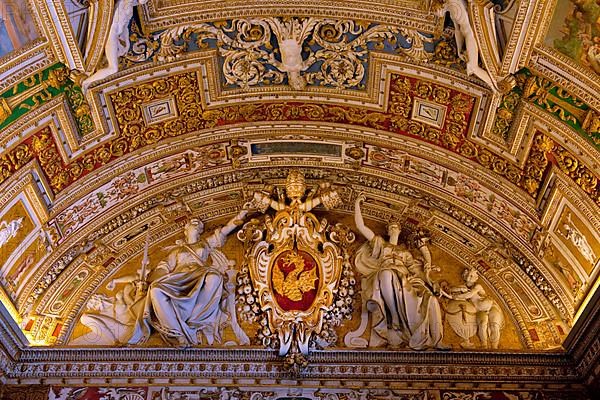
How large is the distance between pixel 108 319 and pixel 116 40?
154 inches

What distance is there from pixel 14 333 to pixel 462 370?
19.3 feet

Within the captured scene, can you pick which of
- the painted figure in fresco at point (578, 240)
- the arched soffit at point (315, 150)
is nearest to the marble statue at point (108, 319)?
the arched soffit at point (315, 150)

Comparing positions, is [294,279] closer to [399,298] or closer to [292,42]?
[399,298]

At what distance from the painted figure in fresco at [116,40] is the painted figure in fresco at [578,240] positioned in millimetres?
6088

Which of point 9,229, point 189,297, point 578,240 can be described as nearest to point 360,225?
point 189,297

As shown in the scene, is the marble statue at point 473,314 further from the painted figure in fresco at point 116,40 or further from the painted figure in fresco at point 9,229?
the painted figure in fresco at point 9,229

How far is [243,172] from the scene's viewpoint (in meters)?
13.4

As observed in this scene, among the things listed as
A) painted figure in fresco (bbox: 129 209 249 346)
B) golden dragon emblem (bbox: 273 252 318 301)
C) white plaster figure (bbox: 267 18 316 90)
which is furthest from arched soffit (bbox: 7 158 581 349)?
white plaster figure (bbox: 267 18 316 90)

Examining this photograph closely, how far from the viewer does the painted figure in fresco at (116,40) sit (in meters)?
10.8

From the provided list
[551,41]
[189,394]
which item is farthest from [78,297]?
[551,41]

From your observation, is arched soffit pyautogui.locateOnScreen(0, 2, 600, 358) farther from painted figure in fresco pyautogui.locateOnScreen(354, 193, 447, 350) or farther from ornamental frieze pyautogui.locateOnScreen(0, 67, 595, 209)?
painted figure in fresco pyautogui.locateOnScreen(354, 193, 447, 350)

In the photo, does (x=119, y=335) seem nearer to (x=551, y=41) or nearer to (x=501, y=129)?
(x=501, y=129)

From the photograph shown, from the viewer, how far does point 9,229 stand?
11.7m

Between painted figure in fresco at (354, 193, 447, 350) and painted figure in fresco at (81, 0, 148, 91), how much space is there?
175 inches
